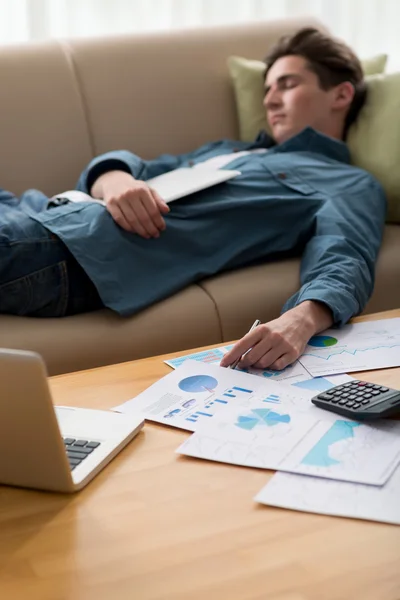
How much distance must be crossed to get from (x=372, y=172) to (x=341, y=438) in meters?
1.40

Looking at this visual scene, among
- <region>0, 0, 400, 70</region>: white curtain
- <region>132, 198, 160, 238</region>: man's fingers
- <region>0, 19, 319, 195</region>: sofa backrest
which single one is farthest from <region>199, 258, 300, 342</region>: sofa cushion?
<region>0, 0, 400, 70</region>: white curtain

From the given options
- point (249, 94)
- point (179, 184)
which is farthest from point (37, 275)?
point (249, 94)

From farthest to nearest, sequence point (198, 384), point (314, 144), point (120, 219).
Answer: point (314, 144) → point (120, 219) → point (198, 384)

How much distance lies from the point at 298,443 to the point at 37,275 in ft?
3.01

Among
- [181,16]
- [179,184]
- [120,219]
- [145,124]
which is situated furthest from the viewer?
[181,16]

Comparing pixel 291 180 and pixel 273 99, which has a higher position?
pixel 273 99

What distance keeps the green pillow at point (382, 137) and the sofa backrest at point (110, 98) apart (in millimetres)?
389

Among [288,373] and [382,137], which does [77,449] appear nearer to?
[288,373]

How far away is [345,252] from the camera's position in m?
1.89

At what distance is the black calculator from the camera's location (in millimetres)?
1173

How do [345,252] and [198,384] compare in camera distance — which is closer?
[198,384]

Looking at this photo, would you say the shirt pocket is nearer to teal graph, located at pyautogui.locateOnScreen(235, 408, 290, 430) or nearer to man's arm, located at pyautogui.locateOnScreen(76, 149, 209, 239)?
man's arm, located at pyautogui.locateOnScreen(76, 149, 209, 239)

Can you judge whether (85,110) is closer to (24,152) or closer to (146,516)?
(24,152)

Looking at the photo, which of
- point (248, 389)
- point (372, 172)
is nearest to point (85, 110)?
point (372, 172)
